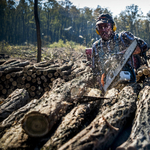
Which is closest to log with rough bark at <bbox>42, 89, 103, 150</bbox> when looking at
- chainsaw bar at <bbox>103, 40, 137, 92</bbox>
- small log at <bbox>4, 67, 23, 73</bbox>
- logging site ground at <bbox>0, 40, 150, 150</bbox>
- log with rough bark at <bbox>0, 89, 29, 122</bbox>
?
logging site ground at <bbox>0, 40, 150, 150</bbox>

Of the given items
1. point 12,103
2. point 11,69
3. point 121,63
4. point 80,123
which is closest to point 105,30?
point 121,63

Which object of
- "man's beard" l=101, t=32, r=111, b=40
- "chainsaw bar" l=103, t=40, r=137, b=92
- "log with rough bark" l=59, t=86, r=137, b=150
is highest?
"man's beard" l=101, t=32, r=111, b=40

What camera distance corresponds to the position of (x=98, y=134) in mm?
1411

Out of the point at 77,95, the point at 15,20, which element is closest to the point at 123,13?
the point at 15,20

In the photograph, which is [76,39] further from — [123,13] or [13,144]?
[13,144]

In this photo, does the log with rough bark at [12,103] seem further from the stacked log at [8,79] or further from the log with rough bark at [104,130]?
the log with rough bark at [104,130]

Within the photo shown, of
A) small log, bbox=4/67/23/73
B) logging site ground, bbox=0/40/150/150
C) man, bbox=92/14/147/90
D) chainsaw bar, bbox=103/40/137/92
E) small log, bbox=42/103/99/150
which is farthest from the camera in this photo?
small log, bbox=4/67/23/73

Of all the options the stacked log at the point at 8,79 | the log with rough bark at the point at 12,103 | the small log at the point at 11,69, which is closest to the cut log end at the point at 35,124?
the log with rough bark at the point at 12,103

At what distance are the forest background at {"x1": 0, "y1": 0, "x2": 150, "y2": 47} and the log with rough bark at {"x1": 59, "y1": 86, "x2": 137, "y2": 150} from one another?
25.9m

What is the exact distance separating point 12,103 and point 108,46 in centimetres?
257

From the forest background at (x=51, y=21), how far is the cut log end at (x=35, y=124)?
86.0 ft

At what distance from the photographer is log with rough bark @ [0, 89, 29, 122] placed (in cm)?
268

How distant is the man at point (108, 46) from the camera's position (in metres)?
2.80

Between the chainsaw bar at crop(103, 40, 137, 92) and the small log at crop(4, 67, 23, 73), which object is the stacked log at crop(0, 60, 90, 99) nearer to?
the small log at crop(4, 67, 23, 73)
